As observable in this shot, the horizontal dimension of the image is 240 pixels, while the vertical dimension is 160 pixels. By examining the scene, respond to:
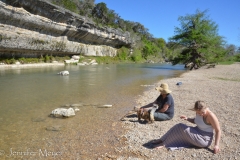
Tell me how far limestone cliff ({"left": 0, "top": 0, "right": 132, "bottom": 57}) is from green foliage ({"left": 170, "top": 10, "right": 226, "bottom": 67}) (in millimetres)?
21285

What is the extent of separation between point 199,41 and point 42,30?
29127mm

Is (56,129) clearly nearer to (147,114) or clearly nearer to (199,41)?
(147,114)

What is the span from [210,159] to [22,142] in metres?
4.76

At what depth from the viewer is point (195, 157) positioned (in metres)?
4.10

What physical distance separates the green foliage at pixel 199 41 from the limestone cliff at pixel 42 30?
69.8 ft

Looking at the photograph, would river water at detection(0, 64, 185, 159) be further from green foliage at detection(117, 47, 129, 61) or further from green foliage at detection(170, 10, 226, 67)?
green foliage at detection(117, 47, 129, 61)

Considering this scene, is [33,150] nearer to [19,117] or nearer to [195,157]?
[19,117]

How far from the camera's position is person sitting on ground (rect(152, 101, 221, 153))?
414 cm

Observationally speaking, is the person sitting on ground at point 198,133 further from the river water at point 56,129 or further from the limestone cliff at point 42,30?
the limestone cliff at point 42,30

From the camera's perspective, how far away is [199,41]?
34.7 m

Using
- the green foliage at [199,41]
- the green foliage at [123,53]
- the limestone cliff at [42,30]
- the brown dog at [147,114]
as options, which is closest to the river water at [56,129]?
the brown dog at [147,114]

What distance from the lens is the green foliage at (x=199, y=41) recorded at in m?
34.1

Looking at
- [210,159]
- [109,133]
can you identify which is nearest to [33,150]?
[109,133]

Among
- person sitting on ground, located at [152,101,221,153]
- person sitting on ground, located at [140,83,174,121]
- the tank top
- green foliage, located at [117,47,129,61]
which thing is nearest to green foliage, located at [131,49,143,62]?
green foliage, located at [117,47,129,61]
